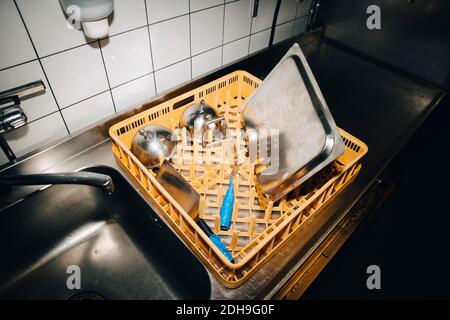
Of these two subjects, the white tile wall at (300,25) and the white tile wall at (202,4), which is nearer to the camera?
the white tile wall at (202,4)

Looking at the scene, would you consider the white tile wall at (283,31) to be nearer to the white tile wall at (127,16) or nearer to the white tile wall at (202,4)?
the white tile wall at (202,4)

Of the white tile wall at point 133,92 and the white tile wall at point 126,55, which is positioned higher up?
the white tile wall at point 126,55

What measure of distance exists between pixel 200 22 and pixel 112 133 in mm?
526

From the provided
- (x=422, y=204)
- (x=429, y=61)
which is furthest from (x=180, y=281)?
(x=422, y=204)

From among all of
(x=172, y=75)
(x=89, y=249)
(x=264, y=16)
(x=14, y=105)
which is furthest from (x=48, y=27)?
(x=264, y=16)

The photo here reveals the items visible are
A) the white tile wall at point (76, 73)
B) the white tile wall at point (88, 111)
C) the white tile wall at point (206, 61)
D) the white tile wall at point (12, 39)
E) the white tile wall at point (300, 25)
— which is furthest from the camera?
the white tile wall at point (300, 25)

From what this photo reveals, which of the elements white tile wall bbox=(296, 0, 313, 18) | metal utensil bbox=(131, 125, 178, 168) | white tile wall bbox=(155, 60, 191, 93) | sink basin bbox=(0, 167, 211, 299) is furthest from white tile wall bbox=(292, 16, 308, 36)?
sink basin bbox=(0, 167, 211, 299)

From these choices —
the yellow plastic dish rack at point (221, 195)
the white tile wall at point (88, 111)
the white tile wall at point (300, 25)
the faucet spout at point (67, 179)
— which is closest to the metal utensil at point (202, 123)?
the yellow plastic dish rack at point (221, 195)

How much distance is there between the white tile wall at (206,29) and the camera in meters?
1.02

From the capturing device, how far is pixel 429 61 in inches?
51.6

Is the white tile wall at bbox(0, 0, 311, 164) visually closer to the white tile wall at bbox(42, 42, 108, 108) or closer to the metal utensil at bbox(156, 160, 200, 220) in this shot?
the white tile wall at bbox(42, 42, 108, 108)

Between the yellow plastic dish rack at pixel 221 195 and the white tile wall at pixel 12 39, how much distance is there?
11.3 inches

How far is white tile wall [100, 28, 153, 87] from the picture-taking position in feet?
2.82

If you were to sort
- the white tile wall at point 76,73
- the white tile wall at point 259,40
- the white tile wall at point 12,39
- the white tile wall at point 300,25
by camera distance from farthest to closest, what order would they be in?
the white tile wall at point 300,25, the white tile wall at point 259,40, the white tile wall at point 76,73, the white tile wall at point 12,39
